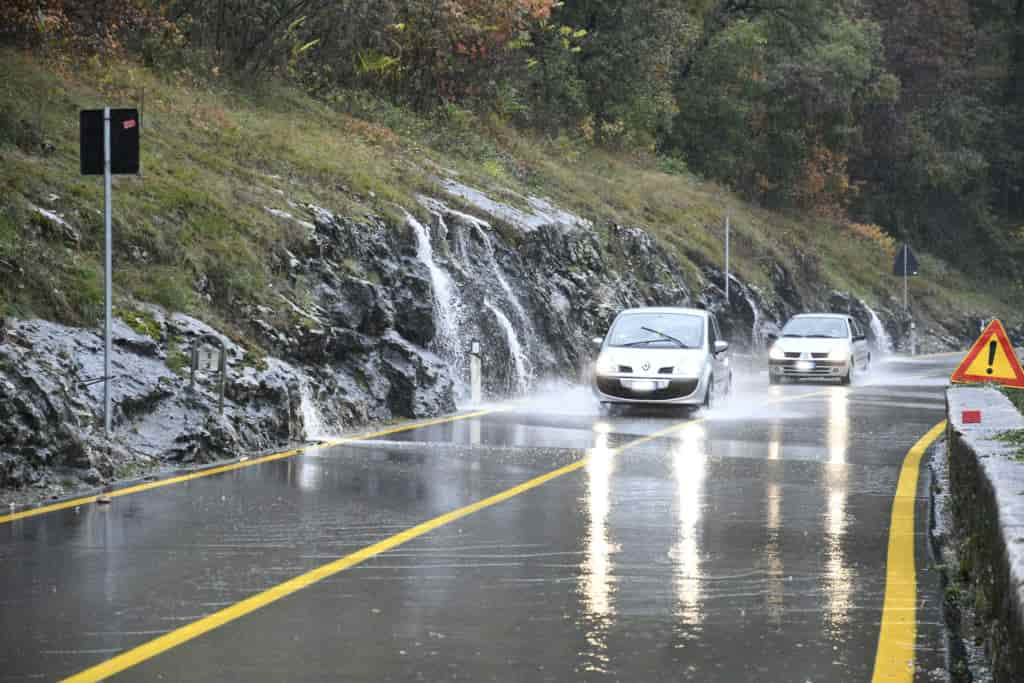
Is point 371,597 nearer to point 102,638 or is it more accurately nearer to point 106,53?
point 102,638

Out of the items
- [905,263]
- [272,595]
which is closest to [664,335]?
[272,595]

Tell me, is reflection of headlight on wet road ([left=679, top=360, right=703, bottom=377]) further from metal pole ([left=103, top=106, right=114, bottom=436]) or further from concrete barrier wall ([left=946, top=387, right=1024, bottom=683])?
concrete barrier wall ([left=946, top=387, right=1024, bottom=683])

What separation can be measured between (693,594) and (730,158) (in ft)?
173

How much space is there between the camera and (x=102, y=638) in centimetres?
780

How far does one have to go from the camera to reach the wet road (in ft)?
24.5

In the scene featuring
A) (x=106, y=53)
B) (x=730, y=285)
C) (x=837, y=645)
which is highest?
(x=106, y=53)

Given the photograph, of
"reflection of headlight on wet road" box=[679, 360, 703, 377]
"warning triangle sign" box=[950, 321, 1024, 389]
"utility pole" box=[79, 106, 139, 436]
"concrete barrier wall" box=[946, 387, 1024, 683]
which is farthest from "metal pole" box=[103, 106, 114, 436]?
"reflection of headlight on wet road" box=[679, 360, 703, 377]

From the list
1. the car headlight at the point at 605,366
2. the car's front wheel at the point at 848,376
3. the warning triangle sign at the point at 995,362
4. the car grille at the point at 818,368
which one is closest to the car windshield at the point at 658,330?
the car headlight at the point at 605,366

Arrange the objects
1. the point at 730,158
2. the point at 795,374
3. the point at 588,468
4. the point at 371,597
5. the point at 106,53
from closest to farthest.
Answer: the point at 371,597 → the point at 588,468 → the point at 106,53 → the point at 795,374 → the point at 730,158

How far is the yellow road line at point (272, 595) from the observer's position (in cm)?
727

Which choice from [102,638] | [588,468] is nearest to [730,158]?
[588,468]

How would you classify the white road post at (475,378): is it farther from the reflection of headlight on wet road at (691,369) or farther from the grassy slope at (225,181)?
the reflection of headlight on wet road at (691,369)

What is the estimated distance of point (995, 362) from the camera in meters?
17.1

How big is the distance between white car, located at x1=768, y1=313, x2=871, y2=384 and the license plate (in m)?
10.8
